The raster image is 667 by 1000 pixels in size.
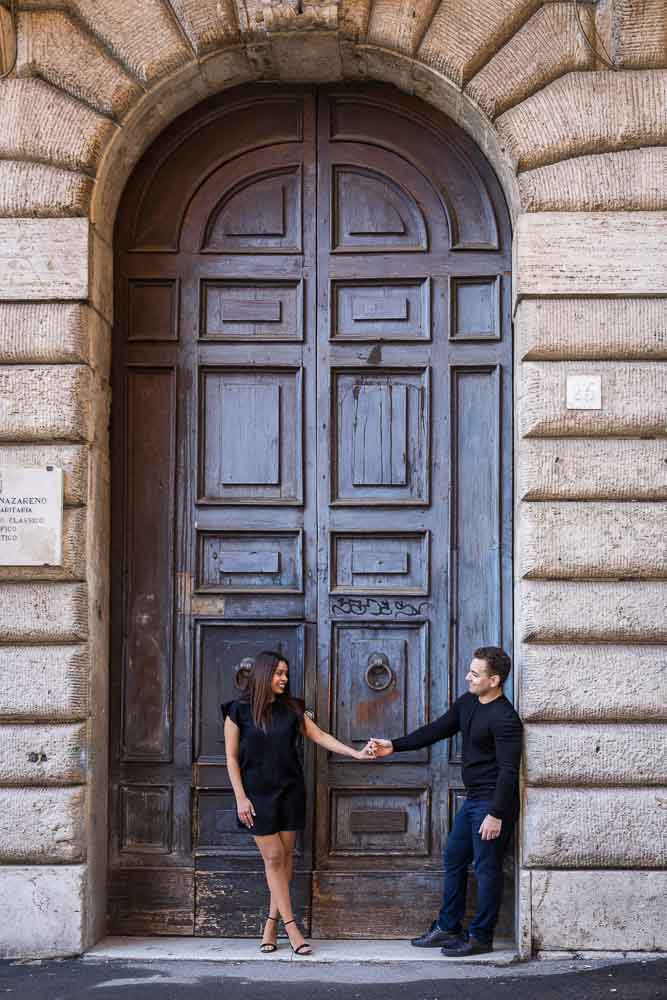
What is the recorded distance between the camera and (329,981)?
5629 millimetres

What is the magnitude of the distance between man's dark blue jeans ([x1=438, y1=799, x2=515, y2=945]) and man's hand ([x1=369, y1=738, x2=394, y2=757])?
0.48 m

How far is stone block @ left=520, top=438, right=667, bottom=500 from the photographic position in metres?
6.03

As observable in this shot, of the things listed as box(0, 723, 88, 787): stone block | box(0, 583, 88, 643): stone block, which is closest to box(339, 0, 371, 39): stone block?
box(0, 583, 88, 643): stone block

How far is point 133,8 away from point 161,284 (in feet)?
4.80

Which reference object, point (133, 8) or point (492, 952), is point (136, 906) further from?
point (133, 8)

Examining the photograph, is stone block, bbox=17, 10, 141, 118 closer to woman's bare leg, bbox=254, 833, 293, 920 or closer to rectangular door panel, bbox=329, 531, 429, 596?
rectangular door panel, bbox=329, 531, 429, 596

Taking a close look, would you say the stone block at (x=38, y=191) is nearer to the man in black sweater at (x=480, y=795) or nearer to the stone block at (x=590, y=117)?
the stone block at (x=590, y=117)

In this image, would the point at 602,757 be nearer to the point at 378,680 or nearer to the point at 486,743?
the point at 486,743

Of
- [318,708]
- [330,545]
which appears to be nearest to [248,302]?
[330,545]

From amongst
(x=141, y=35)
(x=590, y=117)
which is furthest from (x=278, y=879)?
(x=141, y=35)

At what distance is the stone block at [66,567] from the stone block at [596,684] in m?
2.39

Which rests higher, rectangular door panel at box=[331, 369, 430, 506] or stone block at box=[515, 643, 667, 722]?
rectangular door panel at box=[331, 369, 430, 506]

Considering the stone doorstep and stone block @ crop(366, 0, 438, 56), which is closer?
the stone doorstep

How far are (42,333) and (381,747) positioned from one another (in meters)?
2.81
